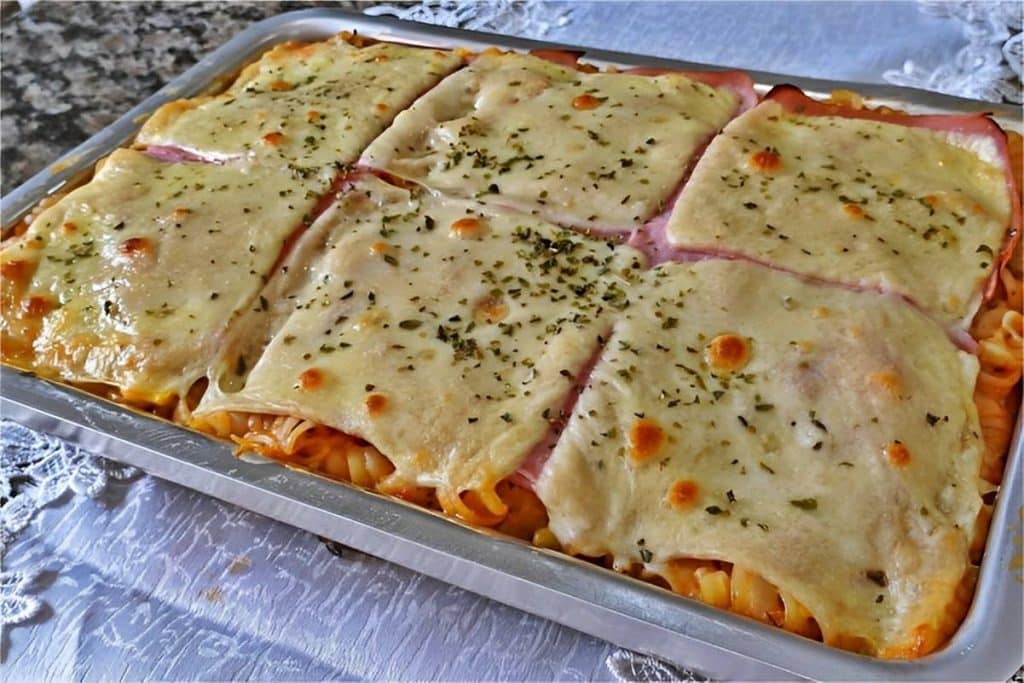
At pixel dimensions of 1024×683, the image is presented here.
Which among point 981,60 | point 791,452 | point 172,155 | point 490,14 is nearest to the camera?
point 791,452

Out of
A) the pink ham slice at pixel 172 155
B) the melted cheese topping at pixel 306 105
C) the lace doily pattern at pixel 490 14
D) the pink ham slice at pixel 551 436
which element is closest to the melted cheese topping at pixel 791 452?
the pink ham slice at pixel 551 436

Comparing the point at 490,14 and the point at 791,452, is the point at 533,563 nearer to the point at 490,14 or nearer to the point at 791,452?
the point at 791,452

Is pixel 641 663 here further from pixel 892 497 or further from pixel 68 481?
pixel 68 481

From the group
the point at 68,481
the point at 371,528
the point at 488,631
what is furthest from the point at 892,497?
the point at 68,481

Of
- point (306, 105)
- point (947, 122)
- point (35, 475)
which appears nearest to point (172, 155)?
point (306, 105)

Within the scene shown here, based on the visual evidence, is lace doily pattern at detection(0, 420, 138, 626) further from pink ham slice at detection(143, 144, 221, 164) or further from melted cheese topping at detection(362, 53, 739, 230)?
melted cheese topping at detection(362, 53, 739, 230)

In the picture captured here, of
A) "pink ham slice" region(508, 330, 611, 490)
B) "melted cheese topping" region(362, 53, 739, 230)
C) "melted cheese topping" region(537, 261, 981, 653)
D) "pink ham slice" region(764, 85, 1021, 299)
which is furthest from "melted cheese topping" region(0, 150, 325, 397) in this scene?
"pink ham slice" region(764, 85, 1021, 299)
